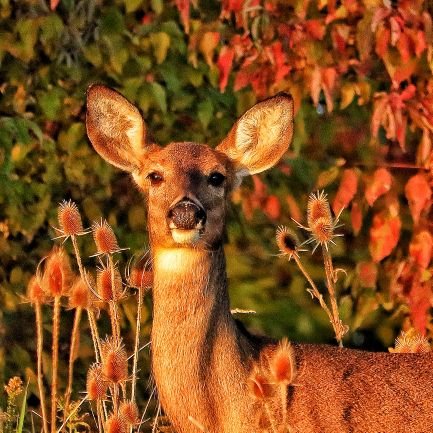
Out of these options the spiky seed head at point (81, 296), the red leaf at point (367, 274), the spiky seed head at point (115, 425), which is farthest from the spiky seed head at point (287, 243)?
the red leaf at point (367, 274)

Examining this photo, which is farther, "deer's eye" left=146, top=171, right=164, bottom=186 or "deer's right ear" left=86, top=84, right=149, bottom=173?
"deer's right ear" left=86, top=84, right=149, bottom=173

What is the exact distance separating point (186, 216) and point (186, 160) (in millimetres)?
411

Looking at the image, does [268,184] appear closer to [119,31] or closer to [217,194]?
[119,31]

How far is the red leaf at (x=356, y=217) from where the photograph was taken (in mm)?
7438

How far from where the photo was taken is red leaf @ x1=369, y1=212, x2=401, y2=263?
291 inches

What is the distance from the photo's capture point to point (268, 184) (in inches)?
313

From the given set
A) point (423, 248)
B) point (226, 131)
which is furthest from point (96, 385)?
point (226, 131)

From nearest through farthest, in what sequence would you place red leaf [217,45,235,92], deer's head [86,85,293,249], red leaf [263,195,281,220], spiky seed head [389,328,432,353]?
deer's head [86,85,293,249]
spiky seed head [389,328,432,353]
red leaf [217,45,235,92]
red leaf [263,195,281,220]

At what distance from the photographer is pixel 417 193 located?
7.22 meters

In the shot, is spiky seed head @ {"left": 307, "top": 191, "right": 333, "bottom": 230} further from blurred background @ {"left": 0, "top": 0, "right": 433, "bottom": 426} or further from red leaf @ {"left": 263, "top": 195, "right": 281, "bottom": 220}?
red leaf @ {"left": 263, "top": 195, "right": 281, "bottom": 220}

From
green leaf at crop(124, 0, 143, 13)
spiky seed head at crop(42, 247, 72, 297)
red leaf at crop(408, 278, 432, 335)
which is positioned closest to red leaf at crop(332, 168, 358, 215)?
red leaf at crop(408, 278, 432, 335)

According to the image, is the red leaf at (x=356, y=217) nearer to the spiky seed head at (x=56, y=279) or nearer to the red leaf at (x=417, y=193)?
the red leaf at (x=417, y=193)

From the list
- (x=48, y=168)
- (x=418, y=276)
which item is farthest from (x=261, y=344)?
(x=48, y=168)

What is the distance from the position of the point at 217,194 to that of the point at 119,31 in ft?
7.84
